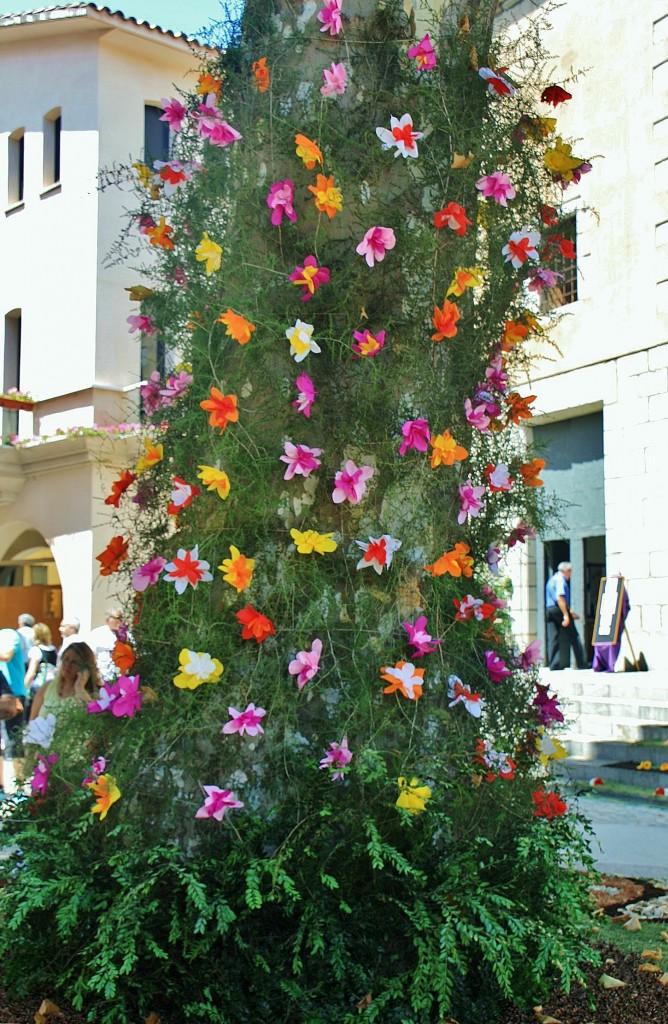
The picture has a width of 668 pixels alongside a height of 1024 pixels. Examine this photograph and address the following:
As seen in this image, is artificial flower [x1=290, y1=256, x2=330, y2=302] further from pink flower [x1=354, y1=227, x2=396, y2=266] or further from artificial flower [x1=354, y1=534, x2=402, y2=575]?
artificial flower [x1=354, y1=534, x2=402, y2=575]

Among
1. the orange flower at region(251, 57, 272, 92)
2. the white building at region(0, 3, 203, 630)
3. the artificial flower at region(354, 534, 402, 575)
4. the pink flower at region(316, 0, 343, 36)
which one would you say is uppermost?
the white building at region(0, 3, 203, 630)

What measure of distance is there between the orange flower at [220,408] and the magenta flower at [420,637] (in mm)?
849

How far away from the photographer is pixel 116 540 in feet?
12.8

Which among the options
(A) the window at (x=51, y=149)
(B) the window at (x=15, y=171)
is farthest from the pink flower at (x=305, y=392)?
(B) the window at (x=15, y=171)

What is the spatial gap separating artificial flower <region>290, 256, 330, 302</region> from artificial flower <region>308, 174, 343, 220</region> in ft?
0.58

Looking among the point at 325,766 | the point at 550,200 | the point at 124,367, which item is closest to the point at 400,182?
the point at 550,200

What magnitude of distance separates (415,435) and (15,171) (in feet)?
58.3

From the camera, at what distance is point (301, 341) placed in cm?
354

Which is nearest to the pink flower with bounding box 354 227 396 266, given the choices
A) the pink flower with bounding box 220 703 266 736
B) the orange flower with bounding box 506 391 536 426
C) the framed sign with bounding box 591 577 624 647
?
the orange flower with bounding box 506 391 536 426

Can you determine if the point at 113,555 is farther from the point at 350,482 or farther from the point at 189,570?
the point at 350,482

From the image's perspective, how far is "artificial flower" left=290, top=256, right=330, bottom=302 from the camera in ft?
11.6

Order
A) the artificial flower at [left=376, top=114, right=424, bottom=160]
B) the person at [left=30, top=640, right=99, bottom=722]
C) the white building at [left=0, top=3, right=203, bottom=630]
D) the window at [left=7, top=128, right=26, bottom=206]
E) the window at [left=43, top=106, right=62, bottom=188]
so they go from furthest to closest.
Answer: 1. the window at [left=7, top=128, right=26, bottom=206]
2. the window at [left=43, top=106, right=62, bottom=188]
3. the white building at [left=0, top=3, right=203, bottom=630]
4. the person at [left=30, top=640, right=99, bottom=722]
5. the artificial flower at [left=376, top=114, right=424, bottom=160]

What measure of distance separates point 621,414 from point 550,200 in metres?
10.9

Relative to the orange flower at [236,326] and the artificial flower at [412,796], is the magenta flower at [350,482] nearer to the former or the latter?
the orange flower at [236,326]
